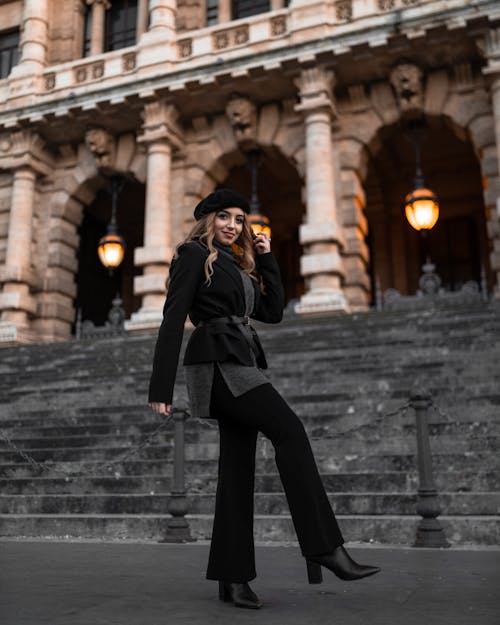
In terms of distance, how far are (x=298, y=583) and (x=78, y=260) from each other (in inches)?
672

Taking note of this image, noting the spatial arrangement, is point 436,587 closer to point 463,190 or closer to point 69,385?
point 69,385

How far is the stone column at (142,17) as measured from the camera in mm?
19312

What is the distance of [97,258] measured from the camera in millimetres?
20781

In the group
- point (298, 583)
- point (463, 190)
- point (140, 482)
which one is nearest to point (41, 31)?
point (463, 190)

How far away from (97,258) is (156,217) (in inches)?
205

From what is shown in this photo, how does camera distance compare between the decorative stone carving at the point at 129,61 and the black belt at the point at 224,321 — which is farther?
the decorative stone carving at the point at 129,61

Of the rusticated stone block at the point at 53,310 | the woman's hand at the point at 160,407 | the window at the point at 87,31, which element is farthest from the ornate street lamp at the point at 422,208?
the window at the point at 87,31

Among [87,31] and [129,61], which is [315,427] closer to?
[129,61]

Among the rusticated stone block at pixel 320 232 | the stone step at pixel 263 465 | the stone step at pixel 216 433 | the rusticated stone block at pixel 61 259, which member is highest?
the rusticated stone block at pixel 61 259

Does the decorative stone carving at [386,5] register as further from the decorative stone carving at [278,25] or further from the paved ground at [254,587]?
the paved ground at [254,587]

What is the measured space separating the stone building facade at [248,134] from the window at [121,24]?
0.05 meters

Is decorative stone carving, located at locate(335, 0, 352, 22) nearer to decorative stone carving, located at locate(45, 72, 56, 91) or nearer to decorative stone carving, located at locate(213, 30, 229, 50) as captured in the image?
decorative stone carving, located at locate(213, 30, 229, 50)

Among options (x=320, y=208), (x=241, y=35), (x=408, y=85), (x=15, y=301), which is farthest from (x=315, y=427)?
(x=241, y=35)

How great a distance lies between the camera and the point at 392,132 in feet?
53.8
